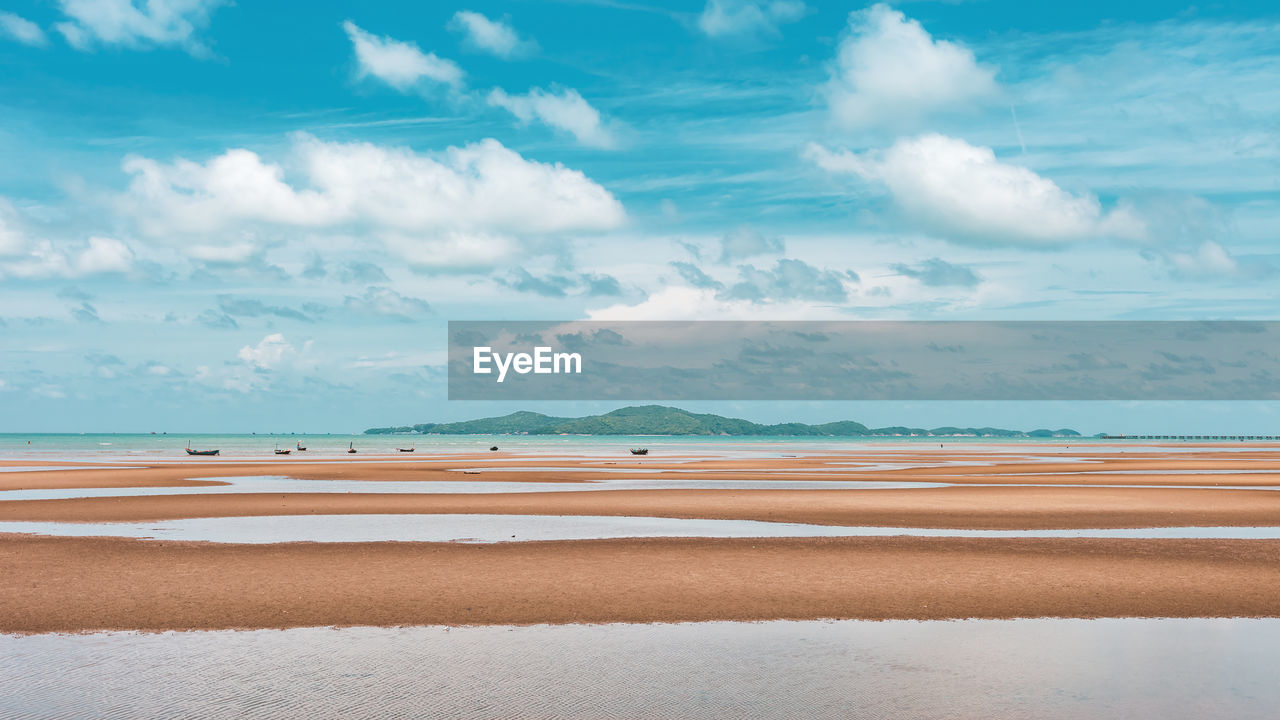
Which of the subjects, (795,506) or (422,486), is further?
(422,486)

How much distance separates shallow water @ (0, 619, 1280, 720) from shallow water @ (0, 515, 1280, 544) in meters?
12.0

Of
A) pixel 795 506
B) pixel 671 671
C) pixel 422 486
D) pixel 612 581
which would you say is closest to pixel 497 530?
pixel 612 581

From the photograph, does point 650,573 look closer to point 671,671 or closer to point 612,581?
point 612,581

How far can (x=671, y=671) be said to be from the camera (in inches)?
500

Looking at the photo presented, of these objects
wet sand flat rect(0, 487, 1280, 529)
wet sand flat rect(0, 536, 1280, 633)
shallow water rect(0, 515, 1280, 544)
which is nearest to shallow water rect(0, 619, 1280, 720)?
A: wet sand flat rect(0, 536, 1280, 633)

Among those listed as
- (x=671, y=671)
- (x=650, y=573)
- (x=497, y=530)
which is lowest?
(x=671, y=671)

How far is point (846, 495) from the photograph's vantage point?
44.1 metres

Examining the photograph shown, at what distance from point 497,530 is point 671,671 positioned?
17131 millimetres

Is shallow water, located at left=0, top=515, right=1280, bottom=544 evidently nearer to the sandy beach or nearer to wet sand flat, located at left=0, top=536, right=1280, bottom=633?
the sandy beach

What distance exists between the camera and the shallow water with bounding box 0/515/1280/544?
27.3 m

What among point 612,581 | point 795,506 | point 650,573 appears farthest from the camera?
point 795,506

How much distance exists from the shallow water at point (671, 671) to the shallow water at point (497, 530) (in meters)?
12.0

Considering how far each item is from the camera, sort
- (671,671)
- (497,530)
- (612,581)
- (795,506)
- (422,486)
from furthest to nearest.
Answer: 1. (422,486)
2. (795,506)
3. (497,530)
4. (612,581)
5. (671,671)

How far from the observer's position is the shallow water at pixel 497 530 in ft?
89.6
